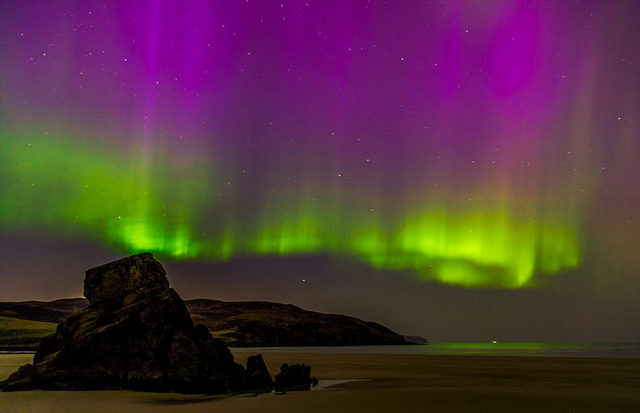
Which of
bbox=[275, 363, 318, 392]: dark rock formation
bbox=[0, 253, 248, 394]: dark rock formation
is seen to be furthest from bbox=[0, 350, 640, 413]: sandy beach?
bbox=[275, 363, 318, 392]: dark rock formation

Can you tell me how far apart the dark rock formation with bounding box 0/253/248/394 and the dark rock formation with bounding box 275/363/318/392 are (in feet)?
4.29

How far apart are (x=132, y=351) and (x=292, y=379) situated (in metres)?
10.3

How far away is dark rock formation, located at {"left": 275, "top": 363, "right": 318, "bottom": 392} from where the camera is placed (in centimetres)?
3550

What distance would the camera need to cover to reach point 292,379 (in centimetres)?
3656

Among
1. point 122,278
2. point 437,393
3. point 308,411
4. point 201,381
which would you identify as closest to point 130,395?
point 201,381

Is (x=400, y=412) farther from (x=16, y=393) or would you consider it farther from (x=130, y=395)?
(x=16, y=393)

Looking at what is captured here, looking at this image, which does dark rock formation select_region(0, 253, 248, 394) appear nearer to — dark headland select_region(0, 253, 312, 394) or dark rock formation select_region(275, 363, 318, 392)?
dark headland select_region(0, 253, 312, 394)

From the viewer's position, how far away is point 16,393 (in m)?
30.5

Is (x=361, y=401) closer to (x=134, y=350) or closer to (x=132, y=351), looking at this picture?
(x=134, y=350)

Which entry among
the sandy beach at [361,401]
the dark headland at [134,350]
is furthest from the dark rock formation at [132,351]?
the sandy beach at [361,401]

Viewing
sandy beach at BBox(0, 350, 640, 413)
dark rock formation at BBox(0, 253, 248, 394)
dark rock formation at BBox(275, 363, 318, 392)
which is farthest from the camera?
dark rock formation at BBox(275, 363, 318, 392)

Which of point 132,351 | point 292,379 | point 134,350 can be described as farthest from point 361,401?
point 132,351

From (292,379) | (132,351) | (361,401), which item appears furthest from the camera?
(292,379)

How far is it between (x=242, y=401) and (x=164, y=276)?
1234 centimetres
